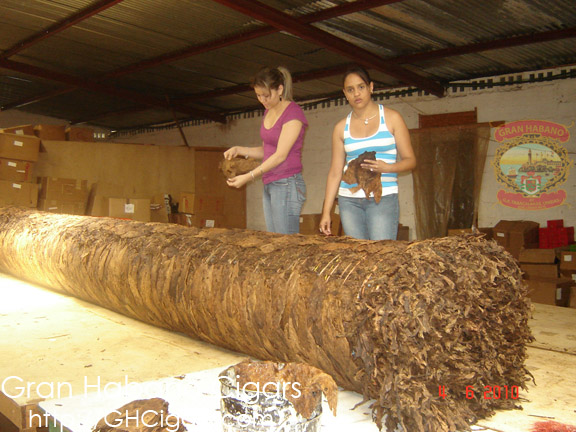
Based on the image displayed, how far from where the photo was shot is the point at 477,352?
1.46 meters

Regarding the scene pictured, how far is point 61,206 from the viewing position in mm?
7441

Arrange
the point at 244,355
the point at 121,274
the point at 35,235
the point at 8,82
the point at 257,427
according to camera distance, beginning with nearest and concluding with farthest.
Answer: the point at 257,427 → the point at 244,355 → the point at 121,274 → the point at 35,235 → the point at 8,82

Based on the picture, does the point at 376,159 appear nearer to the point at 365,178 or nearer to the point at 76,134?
the point at 365,178

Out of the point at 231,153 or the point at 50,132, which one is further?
the point at 50,132

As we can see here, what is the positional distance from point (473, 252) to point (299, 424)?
2.34 feet

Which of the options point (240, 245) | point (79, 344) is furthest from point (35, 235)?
point (240, 245)

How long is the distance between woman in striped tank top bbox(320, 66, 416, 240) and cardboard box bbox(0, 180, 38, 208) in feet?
18.4

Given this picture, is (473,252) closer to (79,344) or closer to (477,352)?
(477,352)

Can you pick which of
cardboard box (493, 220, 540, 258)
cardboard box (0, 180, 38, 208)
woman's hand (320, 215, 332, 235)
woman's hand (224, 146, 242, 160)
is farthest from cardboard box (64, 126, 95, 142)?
woman's hand (320, 215, 332, 235)

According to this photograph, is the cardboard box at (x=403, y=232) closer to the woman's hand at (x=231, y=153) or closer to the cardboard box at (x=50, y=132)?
the woman's hand at (x=231, y=153)

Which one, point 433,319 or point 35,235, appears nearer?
point 433,319

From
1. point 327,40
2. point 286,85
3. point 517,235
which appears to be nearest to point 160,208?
point 327,40

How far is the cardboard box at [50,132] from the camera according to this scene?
7.82 m
